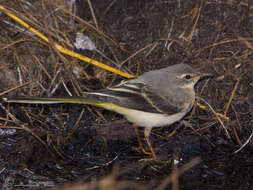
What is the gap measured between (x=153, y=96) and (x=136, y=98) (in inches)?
10.0

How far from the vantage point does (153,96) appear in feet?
16.6

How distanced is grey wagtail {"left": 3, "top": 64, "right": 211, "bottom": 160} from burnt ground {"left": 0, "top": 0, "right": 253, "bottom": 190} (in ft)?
2.18

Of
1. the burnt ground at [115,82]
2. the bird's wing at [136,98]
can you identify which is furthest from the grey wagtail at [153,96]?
the burnt ground at [115,82]

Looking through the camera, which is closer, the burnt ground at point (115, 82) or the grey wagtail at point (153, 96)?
the grey wagtail at point (153, 96)

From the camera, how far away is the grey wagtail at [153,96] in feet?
16.0

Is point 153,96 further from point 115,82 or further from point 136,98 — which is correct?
point 115,82

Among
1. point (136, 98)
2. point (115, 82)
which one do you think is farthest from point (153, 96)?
point (115, 82)

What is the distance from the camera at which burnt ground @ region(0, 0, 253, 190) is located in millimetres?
5039

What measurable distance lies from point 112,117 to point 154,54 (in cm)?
128

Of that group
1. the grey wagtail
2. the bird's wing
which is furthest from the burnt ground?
the bird's wing

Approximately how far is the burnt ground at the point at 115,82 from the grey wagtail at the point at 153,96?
2.18 ft

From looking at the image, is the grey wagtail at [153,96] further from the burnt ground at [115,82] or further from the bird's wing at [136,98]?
the burnt ground at [115,82]

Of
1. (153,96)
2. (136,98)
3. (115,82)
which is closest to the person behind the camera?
(136,98)

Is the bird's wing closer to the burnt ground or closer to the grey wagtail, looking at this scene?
the grey wagtail
